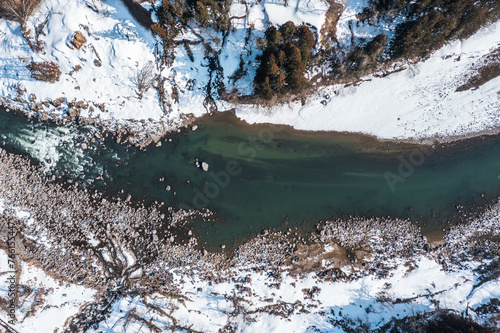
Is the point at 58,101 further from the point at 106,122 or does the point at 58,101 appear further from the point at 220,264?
the point at 220,264

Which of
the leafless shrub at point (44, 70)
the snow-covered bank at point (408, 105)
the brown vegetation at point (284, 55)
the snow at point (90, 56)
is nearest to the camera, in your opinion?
the brown vegetation at point (284, 55)

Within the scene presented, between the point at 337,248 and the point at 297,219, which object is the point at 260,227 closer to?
the point at 297,219

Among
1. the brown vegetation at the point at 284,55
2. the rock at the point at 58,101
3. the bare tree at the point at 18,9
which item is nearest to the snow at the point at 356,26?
the brown vegetation at the point at 284,55

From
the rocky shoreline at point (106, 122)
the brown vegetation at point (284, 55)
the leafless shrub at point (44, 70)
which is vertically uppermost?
the brown vegetation at point (284, 55)

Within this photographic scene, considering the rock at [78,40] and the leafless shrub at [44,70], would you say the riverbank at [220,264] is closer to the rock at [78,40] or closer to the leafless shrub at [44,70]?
the leafless shrub at [44,70]

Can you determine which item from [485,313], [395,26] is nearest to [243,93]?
[395,26]

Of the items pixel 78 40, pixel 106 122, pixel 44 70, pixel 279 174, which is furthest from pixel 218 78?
→ pixel 44 70
